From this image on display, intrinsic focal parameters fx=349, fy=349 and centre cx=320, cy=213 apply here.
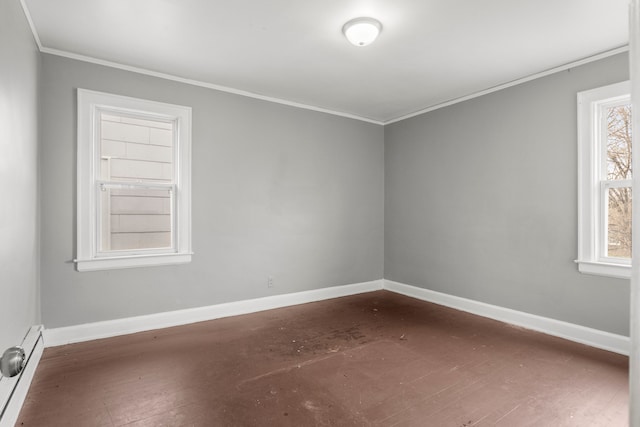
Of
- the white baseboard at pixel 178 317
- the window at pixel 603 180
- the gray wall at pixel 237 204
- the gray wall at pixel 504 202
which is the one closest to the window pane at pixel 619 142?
the window at pixel 603 180

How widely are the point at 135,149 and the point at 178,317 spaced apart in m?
1.78

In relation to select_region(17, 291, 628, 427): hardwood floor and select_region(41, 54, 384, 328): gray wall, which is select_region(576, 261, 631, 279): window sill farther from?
select_region(41, 54, 384, 328): gray wall

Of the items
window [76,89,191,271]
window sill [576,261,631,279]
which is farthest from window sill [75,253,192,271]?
window sill [576,261,631,279]

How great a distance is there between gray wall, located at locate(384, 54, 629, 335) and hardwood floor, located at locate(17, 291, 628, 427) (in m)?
0.48

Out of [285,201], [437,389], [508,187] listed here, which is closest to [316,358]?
[437,389]

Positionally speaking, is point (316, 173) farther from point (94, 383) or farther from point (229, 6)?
point (94, 383)

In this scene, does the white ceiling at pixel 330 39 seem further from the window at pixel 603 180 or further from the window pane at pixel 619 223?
the window pane at pixel 619 223

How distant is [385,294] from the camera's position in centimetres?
500

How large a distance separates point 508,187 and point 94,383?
4150mm

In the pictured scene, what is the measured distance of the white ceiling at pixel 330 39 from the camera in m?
2.44

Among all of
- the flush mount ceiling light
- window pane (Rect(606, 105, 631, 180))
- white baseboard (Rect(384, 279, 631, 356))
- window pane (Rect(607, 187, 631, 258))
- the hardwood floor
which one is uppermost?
the flush mount ceiling light

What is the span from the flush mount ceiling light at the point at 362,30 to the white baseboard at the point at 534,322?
10.2 feet

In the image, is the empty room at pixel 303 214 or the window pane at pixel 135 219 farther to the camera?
the window pane at pixel 135 219

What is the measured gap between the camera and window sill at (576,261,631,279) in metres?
2.95
